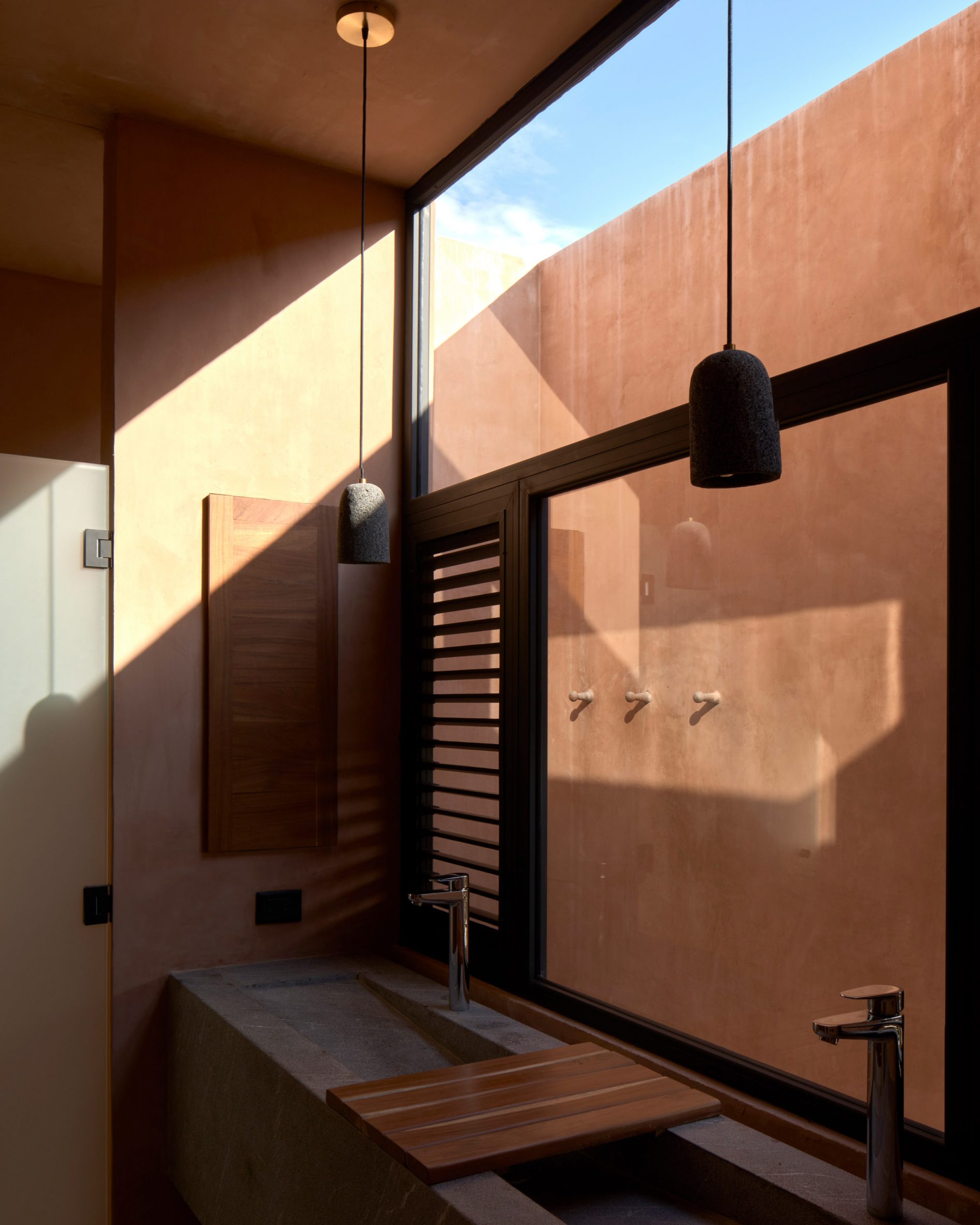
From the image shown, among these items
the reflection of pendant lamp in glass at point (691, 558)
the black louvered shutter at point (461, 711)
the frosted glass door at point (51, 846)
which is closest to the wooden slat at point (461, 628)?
the black louvered shutter at point (461, 711)

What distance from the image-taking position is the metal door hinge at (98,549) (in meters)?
2.65

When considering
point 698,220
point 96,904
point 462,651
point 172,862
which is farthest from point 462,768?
point 698,220

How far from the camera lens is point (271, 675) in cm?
284

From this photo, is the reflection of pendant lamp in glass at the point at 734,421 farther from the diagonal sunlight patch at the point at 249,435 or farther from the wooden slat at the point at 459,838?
the diagonal sunlight patch at the point at 249,435

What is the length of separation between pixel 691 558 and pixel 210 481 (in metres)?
1.41

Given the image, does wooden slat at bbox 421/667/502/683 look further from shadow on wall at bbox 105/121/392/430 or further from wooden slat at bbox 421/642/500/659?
shadow on wall at bbox 105/121/392/430

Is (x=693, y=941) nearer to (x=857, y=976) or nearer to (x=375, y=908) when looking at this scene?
(x=857, y=976)

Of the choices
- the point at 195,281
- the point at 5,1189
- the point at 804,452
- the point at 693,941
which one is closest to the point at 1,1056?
the point at 5,1189

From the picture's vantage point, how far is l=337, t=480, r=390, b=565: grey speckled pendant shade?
7.11 ft

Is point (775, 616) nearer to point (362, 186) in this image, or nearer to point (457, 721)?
point (457, 721)

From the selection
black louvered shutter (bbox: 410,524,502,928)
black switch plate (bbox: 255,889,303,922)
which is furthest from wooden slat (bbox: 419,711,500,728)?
black switch plate (bbox: 255,889,303,922)

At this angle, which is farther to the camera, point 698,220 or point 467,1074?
point 698,220

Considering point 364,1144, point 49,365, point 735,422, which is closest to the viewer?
point 735,422

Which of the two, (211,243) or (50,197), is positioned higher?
(50,197)
